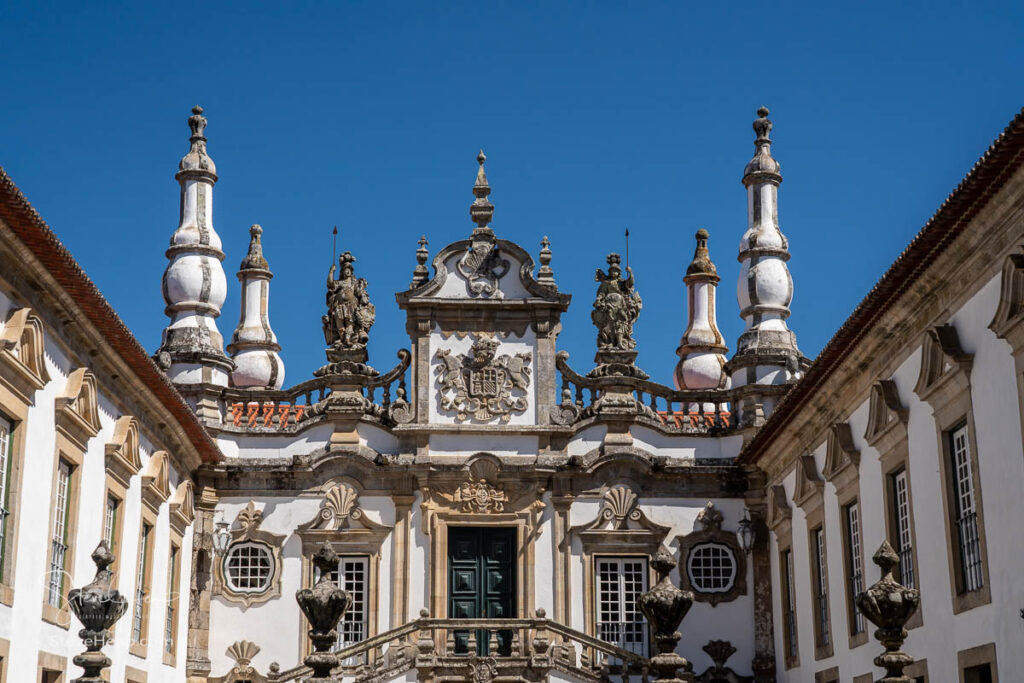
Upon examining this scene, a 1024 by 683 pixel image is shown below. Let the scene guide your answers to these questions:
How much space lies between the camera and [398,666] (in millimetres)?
21891

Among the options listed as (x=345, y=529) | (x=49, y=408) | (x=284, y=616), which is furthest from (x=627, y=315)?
(x=49, y=408)

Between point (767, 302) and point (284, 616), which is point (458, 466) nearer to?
point (284, 616)

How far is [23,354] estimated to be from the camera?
48.8 ft

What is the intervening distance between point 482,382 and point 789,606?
603 centimetres

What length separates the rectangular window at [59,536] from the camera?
53.6ft

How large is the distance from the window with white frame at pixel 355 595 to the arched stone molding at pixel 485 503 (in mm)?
1163

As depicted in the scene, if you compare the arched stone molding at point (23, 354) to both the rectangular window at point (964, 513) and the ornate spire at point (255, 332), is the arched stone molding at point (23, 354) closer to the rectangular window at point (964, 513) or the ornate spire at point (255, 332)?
the rectangular window at point (964, 513)

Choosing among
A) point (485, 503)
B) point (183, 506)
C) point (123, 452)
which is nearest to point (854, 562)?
point (485, 503)

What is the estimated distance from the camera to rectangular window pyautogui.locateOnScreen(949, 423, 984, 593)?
14.5m

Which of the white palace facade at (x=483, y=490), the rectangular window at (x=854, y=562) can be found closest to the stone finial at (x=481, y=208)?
the white palace facade at (x=483, y=490)

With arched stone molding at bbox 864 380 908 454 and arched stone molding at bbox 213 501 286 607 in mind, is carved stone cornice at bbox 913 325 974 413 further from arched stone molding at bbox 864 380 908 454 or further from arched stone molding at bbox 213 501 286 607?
arched stone molding at bbox 213 501 286 607

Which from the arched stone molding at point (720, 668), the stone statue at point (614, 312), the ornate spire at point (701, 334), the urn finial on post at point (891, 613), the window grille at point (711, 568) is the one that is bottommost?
the urn finial on post at point (891, 613)

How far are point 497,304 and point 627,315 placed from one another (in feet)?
7.27

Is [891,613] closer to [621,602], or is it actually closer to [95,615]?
[95,615]
